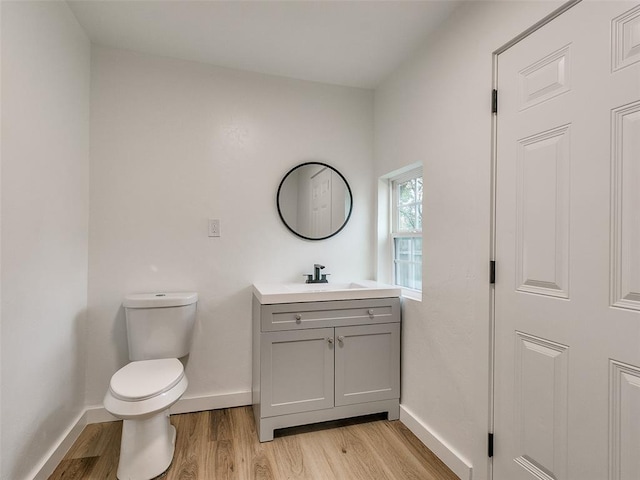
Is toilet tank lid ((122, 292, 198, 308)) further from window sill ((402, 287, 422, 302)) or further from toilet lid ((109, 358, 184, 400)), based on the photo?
window sill ((402, 287, 422, 302))

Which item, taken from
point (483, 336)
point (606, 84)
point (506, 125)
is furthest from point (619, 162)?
point (483, 336)

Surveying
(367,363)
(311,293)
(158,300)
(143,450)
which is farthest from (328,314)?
(143,450)

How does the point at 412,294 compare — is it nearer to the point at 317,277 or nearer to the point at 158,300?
the point at 317,277

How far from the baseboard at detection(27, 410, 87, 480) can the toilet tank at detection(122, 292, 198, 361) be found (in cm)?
46

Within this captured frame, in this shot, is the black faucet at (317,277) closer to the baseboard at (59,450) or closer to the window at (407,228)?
the window at (407,228)

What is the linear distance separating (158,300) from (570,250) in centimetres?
Result: 206

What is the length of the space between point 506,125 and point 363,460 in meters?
1.80

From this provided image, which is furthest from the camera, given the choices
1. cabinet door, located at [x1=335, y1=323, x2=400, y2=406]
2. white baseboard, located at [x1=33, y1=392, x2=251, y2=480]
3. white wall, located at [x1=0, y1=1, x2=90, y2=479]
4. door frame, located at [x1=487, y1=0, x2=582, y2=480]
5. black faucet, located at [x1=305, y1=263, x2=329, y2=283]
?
black faucet, located at [x1=305, y1=263, x2=329, y2=283]

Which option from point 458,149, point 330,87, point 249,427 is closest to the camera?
point 458,149

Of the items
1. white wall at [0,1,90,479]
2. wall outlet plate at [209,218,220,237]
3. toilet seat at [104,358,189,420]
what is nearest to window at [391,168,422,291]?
wall outlet plate at [209,218,220,237]

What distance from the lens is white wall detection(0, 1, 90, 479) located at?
51.1 inches

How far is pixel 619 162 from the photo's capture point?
100 cm

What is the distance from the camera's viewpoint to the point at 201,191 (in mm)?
2266

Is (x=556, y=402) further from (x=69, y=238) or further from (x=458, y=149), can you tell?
(x=69, y=238)
